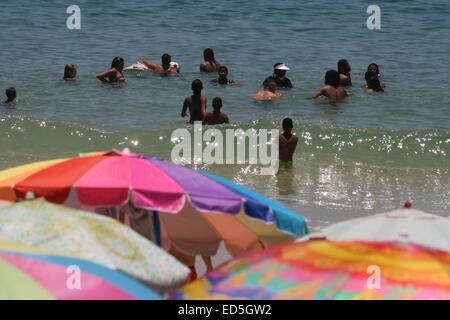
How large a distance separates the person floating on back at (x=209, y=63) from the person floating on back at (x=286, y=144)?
18.0 ft

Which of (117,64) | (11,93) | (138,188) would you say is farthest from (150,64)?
(138,188)

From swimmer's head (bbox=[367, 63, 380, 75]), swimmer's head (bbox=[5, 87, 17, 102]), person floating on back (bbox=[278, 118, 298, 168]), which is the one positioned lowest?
person floating on back (bbox=[278, 118, 298, 168])

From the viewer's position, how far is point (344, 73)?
17.4 meters

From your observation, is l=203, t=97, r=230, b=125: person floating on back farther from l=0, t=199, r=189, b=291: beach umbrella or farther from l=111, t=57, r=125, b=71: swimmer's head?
l=0, t=199, r=189, b=291: beach umbrella

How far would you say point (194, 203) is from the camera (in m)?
6.05

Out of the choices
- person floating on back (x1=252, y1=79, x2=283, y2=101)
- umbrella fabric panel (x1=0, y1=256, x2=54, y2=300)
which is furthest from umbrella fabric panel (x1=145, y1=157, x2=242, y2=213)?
person floating on back (x1=252, y1=79, x2=283, y2=101)

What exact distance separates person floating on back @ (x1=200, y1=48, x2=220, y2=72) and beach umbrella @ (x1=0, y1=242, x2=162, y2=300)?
13.6 meters

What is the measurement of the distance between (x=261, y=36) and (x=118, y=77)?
4.52 meters

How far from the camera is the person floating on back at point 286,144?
12789 mm

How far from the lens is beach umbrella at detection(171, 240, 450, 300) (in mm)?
4957

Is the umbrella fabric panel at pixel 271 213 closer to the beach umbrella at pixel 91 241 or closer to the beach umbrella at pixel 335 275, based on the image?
the beach umbrella at pixel 335 275

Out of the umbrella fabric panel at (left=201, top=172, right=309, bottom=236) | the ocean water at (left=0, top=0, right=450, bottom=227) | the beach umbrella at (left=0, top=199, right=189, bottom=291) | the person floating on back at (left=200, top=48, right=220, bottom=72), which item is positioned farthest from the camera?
the person floating on back at (left=200, top=48, right=220, bottom=72)

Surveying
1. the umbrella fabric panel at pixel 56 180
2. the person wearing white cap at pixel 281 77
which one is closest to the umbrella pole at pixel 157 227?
the umbrella fabric panel at pixel 56 180
